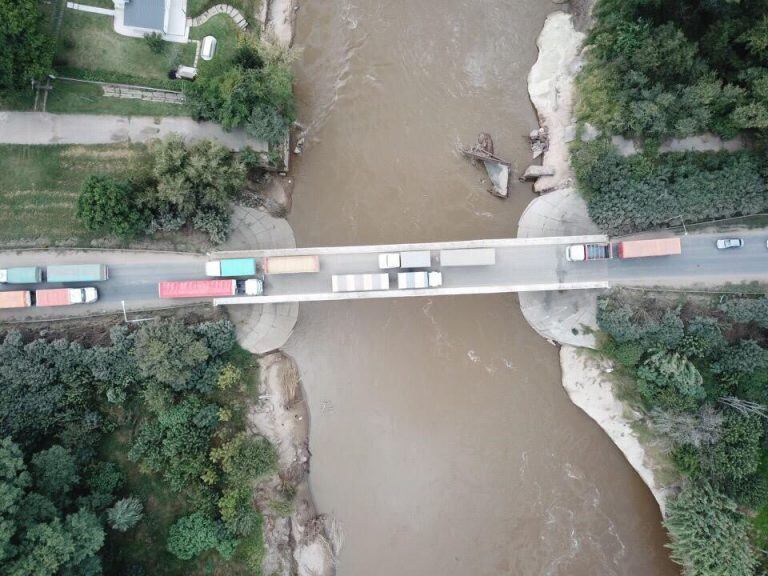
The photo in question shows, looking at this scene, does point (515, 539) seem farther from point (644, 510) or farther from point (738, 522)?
point (738, 522)

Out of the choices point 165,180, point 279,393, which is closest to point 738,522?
point 279,393

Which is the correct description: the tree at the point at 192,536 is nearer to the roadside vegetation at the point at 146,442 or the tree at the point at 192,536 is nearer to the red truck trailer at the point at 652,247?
the roadside vegetation at the point at 146,442

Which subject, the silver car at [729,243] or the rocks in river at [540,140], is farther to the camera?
the rocks in river at [540,140]

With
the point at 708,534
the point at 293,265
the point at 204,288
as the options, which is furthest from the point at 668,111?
the point at 204,288

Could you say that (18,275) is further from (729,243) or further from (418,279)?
(729,243)

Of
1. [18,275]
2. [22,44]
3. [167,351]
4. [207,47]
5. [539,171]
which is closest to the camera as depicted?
[22,44]

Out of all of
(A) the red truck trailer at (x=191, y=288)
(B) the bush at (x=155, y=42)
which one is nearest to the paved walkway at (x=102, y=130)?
(B) the bush at (x=155, y=42)
